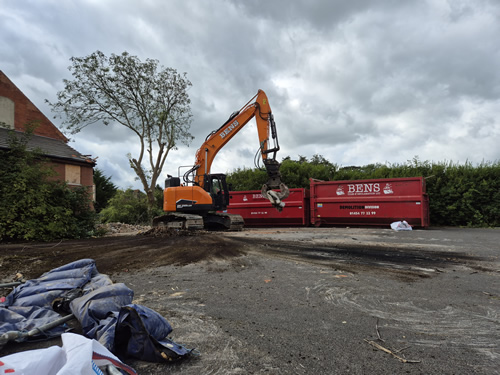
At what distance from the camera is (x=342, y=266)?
546 centimetres

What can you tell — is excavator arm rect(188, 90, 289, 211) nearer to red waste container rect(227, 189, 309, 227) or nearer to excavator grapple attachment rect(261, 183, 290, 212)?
excavator grapple attachment rect(261, 183, 290, 212)

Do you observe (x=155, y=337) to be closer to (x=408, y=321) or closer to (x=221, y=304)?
(x=221, y=304)

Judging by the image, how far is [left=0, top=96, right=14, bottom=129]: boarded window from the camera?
17.1 meters

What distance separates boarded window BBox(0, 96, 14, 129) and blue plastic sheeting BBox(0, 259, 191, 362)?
18.8 meters

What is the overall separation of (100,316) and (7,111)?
68.4 feet

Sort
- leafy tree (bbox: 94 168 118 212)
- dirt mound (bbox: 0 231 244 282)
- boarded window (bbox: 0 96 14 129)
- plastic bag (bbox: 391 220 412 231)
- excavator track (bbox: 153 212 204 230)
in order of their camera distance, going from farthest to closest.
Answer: leafy tree (bbox: 94 168 118 212)
boarded window (bbox: 0 96 14 129)
plastic bag (bbox: 391 220 412 231)
excavator track (bbox: 153 212 204 230)
dirt mound (bbox: 0 231 244 282)

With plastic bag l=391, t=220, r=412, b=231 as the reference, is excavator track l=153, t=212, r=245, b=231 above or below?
above

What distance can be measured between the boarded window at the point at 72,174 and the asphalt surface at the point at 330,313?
1303 cm

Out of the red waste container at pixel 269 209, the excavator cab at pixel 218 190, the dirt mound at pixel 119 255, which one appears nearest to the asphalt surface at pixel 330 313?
the dirt mound at pixel 119 255

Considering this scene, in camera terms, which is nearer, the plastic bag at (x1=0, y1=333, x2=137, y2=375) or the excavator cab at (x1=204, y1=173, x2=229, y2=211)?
the plastic bag at (x1=0, y1=333, x2=137, y2=375)

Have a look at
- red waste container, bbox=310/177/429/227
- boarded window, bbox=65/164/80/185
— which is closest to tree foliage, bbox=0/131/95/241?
boarded window, bbox=65/164/80/185

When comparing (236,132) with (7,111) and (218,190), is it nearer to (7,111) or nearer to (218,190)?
(218,190)

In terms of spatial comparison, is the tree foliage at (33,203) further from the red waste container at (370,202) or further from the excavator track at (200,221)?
the red waste container at (370,202)

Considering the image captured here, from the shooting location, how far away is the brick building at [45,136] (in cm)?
1557
